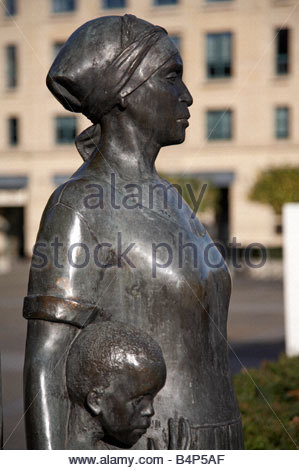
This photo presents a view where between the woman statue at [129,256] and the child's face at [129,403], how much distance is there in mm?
91

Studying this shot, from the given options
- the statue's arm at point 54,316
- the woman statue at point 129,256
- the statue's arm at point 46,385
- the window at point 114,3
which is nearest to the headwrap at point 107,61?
the woman statue at point 129,256

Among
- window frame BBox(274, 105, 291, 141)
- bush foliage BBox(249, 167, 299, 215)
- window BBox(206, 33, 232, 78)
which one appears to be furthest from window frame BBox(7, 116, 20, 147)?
bush foliage BBox(249, 167, 299, 215)

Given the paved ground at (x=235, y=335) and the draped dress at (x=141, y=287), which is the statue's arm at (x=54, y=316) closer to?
the draped dress at (x=141, y=287)

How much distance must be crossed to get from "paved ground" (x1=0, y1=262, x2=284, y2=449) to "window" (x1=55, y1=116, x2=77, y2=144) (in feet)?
47.4

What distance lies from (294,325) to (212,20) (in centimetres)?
2537

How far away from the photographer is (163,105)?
76.9 inches

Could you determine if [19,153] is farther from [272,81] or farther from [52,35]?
[272,81]

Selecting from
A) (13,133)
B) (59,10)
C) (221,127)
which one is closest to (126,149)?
(221,127)

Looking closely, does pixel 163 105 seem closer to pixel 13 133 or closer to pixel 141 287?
pixel 141 287

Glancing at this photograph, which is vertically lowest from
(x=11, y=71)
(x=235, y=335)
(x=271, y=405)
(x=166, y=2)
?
(x=235, y=335)

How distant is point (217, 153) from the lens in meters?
32.8

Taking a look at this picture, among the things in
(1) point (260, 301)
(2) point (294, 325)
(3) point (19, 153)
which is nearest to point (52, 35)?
(3) point (19, 153)

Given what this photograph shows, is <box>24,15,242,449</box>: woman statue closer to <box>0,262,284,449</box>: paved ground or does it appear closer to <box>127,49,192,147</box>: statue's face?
<box>127,49,192,147</box>: statue's face

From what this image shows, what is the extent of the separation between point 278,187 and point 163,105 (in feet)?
75.8
